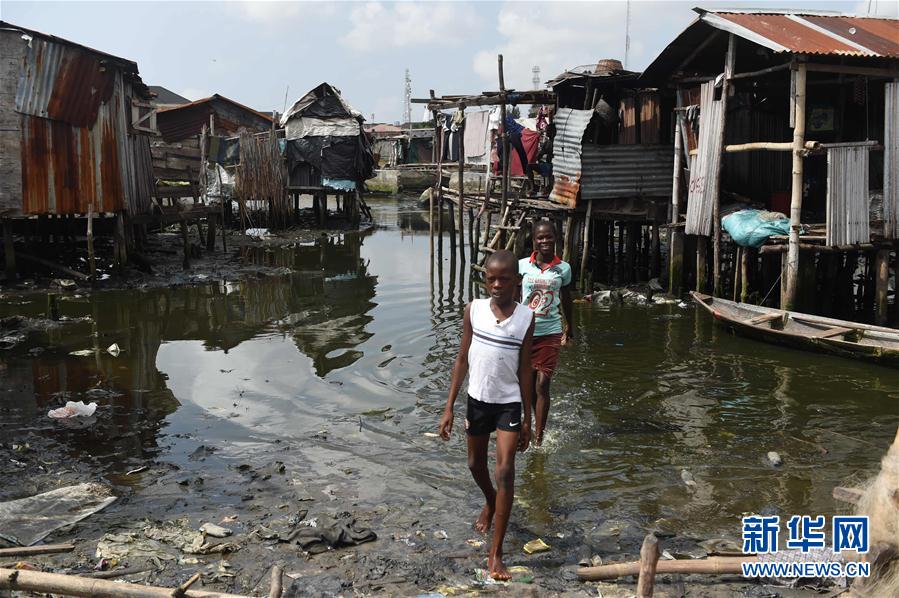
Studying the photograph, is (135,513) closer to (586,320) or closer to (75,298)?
(586,320)

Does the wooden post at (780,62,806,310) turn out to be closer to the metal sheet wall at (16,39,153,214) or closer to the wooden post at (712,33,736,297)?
the wooden post at (712,33,736,297)

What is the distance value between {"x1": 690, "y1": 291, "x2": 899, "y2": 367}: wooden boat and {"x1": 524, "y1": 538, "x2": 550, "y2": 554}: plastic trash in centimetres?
690

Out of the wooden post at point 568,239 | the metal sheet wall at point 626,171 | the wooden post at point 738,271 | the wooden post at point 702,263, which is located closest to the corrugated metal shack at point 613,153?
the metal sheet wall at point 626,171

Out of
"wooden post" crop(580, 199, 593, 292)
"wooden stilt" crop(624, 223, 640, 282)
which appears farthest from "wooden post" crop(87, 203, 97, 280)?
"wooden stilt" crop(624, 223, 640, 282)

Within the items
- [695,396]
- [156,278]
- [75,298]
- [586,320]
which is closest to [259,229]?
[156,278]

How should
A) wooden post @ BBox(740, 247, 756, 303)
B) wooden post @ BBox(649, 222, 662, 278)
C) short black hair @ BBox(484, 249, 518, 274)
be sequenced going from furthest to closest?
wooden post @ BBox(649, 222, 662, 278) → wooden post @ BBox(740, 247, 756, 303) → short black hair @ BBox(484, 249, 518, 274)

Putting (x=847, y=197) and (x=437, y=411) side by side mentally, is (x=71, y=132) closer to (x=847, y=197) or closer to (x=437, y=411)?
(x=437, y=411)

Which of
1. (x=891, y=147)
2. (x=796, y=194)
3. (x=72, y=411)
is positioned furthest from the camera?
(x=891, y=147)

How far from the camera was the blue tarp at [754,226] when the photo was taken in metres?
12.6

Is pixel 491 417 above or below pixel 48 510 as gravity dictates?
above

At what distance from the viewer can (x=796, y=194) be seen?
11.5m

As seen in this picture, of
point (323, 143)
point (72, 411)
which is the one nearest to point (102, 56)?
point (72, 411)

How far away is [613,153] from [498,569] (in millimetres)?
12821

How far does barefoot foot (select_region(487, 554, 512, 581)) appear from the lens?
449 cm
